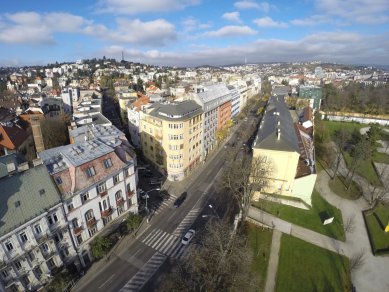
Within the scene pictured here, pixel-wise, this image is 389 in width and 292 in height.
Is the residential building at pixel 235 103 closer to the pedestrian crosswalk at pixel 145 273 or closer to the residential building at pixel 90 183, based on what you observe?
the residential building at pixel 90 183

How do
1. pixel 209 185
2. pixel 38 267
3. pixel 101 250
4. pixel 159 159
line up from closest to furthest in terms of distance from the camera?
1. pixel 38 267
2. pixel 101 250
3. pixel 209 185
4. pixel 159 159

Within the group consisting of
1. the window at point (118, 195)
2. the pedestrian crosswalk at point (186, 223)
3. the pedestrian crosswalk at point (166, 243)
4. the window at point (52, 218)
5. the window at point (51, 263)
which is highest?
the window at point (52, 218)

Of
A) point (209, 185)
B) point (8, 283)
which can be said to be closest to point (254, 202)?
point (209, 185)

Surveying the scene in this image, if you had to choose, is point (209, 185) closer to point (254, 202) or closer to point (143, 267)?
point (254, 202)

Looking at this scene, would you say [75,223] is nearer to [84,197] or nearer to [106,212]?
[84,197]

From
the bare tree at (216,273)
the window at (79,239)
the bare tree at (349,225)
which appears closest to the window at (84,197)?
the window at (79,239)

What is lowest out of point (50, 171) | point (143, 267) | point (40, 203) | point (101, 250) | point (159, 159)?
point (143, 267)
